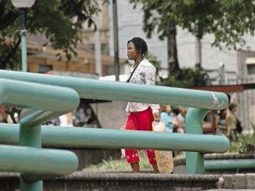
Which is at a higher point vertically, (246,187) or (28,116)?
(28,116)

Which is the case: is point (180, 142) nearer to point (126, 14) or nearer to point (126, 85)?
point (126, 85)

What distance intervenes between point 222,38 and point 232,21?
2852 mm

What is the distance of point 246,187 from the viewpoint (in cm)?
820

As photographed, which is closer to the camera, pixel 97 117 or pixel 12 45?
pixel 12 45

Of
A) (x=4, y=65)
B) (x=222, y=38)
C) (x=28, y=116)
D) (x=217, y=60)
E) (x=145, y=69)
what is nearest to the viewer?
(x=28, y=116)

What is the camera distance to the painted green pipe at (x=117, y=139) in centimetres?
634

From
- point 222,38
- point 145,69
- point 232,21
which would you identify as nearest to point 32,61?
point 222,38

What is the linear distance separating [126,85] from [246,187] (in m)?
1.71

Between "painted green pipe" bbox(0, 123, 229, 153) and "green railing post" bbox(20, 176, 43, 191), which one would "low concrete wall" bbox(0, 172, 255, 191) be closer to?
"painted green pipe" bbox(0, 123, 229, 153)

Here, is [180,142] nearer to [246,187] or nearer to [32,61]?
[246,187]

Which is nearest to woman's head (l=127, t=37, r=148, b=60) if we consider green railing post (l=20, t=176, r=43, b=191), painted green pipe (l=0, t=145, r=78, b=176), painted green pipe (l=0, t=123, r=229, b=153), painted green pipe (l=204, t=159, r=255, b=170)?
painted green pipe (l=204, t=159, r=255, b=170)

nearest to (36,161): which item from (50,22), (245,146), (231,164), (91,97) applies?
(91,97)

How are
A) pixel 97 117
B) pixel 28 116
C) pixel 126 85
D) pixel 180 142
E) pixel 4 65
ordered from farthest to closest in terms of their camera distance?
pixel 97 117, pixel 4 65, pixel 180 142, pixel 126 85, pixel 28 116

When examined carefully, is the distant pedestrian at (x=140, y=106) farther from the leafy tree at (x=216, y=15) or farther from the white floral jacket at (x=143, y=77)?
the leafy tree at (x=216, y=15)
